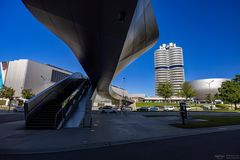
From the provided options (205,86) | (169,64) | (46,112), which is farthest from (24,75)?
(169,64)

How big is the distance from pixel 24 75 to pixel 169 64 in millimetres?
142876

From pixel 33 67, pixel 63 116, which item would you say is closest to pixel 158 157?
pixel 63 116

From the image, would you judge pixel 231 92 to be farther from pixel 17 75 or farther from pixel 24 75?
pixel 17 75

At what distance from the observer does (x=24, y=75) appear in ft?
256

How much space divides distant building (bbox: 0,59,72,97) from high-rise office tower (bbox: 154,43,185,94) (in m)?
111

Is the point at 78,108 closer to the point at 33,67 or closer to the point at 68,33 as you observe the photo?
the point at 68,33

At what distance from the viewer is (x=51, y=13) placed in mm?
10758

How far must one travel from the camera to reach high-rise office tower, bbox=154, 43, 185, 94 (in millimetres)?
160000

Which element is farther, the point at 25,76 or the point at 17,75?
the point at 17,75

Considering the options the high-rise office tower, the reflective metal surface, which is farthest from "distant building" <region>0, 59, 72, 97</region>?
the high-rise office tower

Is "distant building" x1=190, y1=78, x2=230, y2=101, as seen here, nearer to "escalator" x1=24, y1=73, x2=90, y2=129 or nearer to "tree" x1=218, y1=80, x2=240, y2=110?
"tree" x1=218, y1=80, x2=240, y2=110

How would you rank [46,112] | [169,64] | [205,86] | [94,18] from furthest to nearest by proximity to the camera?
[169,64], [205,86], [46,112], [94,18]

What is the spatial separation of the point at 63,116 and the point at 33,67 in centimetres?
8416

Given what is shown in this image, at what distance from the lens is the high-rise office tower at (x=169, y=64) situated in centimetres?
16000
